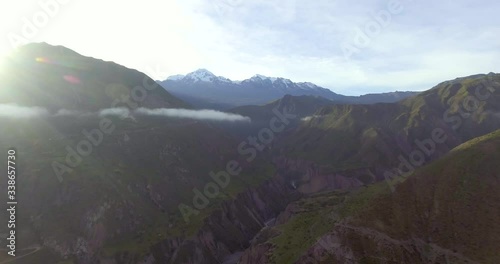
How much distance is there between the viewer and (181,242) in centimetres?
18912

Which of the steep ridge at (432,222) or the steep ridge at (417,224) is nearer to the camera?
the steep ridge at (432,222)

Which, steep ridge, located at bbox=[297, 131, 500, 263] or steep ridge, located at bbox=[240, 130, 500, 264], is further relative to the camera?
steep ridge, located at bbox=[240, 130, 500, 264]

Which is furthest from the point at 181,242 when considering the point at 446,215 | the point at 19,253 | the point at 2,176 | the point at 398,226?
the point at 446,215

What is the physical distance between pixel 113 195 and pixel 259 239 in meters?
76.3

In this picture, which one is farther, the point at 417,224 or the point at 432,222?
the point at 432,222

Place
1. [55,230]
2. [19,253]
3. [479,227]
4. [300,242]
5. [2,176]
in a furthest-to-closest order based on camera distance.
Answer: [2,176] < [55,230] < [19,253] < [300,242] < [479,227]

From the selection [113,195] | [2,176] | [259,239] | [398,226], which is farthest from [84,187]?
[398,226]

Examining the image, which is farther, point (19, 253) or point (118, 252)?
point (118, 252)

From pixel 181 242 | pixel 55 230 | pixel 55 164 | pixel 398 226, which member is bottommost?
pixel 181 242

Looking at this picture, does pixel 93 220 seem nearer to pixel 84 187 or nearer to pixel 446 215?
pixel 84 187

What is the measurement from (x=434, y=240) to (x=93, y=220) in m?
138

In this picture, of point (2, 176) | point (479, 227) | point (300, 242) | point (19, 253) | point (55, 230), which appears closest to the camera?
point (479, 227)

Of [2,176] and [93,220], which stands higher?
[2,176]

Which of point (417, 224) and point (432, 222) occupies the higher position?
point (432, 222)
